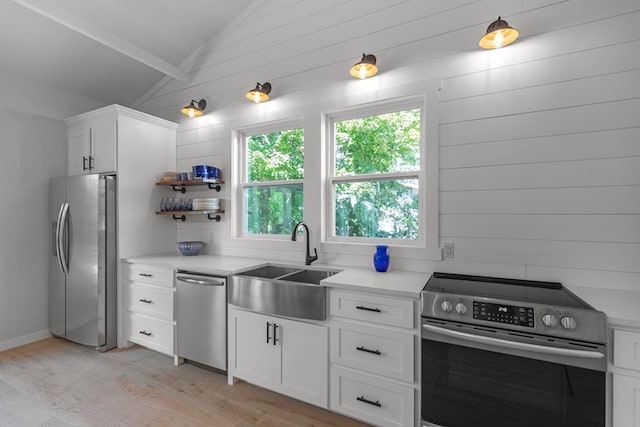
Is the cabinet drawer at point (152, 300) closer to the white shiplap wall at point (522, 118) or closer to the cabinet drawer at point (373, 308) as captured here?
the white shiplap wall at point (522, 118)

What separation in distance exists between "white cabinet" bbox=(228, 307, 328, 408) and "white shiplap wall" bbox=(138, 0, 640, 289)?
0.76 m

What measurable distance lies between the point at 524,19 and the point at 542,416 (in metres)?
2.32

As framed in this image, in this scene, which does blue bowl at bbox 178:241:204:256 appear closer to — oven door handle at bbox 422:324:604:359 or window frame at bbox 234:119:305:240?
window frame at bbox 234:119:305:240

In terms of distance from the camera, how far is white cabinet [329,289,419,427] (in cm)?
171

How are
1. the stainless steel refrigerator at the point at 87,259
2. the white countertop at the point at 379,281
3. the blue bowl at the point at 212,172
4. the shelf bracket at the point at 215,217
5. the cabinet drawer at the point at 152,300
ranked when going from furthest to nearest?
the shelf bracket at the point at 215,217 < the blue bowl at the point at 212,172 < the stainless steel refrigerator at the point at 87,259 < the cabinet drawer at the point at 152,300 < the white countertop at the point at 379,281

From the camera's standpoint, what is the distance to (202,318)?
2.44 m

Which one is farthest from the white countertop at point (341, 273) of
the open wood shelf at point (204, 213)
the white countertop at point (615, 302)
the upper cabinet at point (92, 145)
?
the upper cabinet at point (92, 145)

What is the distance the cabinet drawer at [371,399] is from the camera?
5.63 ft

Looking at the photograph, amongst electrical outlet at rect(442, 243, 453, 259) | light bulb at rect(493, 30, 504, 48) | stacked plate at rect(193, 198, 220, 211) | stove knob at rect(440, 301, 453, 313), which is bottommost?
stove knob at rect(440, 301, 453, 313)

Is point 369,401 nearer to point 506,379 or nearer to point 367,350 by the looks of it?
point 367,350

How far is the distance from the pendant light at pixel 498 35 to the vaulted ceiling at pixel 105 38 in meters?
2.33

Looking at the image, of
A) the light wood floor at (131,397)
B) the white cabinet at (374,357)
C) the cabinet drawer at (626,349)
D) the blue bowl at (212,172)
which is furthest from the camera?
the blue bowl at (212,172)

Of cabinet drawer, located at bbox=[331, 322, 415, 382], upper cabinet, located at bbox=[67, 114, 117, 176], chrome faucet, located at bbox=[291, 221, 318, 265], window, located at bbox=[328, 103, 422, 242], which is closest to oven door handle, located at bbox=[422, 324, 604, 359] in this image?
cabinet drawer, located at bbox=[331, 322, 415, 382]

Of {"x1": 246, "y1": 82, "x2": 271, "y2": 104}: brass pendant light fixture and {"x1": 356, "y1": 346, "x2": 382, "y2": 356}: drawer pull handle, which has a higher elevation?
{"x1": 246, "y1": 82, "x2": 271, "y2": 104}: brass pendant light fixture
